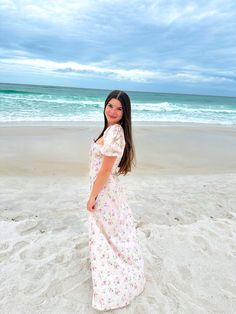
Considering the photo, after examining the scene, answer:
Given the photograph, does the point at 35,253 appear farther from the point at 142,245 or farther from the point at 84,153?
the point at 84,153

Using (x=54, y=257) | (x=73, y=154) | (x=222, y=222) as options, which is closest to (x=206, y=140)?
(x=73, y=154)

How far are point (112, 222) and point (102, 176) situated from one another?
1.51 ft

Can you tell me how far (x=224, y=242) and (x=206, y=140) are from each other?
805 centimetres

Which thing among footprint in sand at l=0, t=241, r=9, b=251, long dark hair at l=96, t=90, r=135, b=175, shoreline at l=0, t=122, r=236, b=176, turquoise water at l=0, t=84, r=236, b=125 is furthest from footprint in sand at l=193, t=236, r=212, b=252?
turquoise water at l=0, t=84, r=236, b=125

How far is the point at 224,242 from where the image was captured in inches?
133

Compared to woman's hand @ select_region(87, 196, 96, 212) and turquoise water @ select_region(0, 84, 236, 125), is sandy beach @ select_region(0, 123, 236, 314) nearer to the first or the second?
woman's hand @ select_region(87, 196, 96, 212)

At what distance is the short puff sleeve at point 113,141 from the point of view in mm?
2027

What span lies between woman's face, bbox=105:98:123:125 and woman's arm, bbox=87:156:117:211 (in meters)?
0.32

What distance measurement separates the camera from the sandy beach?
7.86 feet

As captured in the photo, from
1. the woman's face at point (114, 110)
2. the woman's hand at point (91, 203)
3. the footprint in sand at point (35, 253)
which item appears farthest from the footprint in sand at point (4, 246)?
the woman's face at point (114, 110)

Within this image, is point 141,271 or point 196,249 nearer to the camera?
point 141,271

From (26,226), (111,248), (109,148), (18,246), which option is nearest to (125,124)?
(109,148)

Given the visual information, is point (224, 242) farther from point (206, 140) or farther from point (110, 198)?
point (206, 140)

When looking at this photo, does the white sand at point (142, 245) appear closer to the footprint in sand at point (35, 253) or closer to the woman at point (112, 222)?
the footprint in sand at point (35, 253)
